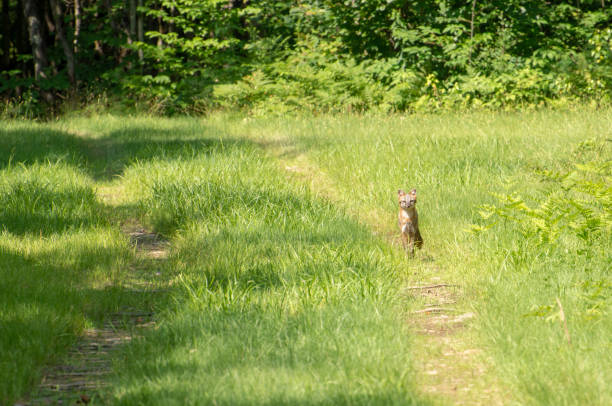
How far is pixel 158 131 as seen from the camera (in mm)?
13859

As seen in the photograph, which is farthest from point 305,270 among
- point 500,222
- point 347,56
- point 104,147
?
point 347,56

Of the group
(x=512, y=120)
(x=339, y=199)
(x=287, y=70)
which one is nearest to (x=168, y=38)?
(x=287, y=70)

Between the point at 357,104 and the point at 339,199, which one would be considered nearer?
the point at 339,199

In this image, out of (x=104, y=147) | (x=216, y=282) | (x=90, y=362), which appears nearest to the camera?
(x=90, y=362)

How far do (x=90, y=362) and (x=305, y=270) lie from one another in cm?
187

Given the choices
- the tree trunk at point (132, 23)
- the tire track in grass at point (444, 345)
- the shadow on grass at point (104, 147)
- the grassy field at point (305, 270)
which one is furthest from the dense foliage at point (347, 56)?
the tire track in grass at point (444, 345)

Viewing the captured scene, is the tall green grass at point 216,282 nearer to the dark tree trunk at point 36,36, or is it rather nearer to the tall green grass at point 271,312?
the tall green grass at point 271,312

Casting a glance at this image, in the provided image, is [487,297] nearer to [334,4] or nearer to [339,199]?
[339,199]

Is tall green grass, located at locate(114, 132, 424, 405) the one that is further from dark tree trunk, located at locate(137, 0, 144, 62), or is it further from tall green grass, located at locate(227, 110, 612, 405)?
dark tree trunk, located at locate(137, 0, 144, 62)

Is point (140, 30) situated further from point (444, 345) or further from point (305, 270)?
point (444, 345)

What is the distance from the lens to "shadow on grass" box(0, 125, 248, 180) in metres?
10.5

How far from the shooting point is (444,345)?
4223 millimetres

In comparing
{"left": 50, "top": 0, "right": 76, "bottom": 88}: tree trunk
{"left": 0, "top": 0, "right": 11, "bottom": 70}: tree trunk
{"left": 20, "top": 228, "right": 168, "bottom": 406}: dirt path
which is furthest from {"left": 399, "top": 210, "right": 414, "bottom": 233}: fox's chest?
{"left": 0, "top": 0, "right": 11, "bottom": 70}: tree trunk

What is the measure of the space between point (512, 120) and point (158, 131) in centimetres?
717
